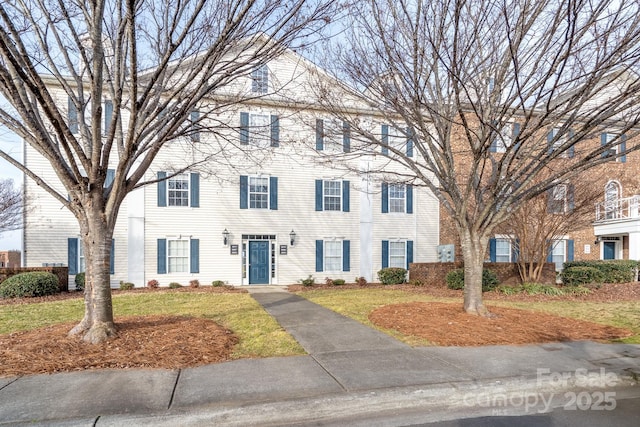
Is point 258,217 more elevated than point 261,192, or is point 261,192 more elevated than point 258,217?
point 261,192

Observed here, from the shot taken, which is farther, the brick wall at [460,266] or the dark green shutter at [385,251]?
the dark green shutter at [385,251]

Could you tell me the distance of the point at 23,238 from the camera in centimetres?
1434

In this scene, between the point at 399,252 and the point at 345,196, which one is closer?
the point at 345,196

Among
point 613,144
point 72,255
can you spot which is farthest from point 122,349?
point 72,255

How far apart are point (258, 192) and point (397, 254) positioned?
267 inches

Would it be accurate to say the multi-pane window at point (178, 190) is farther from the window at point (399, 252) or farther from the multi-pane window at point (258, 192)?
the window at point (399, 252)

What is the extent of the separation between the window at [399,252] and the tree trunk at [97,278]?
523 inches

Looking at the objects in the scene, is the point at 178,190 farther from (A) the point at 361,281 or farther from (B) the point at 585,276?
(B) the point at 585,276

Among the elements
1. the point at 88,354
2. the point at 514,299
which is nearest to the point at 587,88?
the point at 514,299

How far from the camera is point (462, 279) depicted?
556 inches

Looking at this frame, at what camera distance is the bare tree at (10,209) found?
51.9 feet

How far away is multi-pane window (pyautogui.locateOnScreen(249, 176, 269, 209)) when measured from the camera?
653 inches

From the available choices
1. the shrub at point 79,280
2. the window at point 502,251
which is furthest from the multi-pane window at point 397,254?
the shrub at point 79,280

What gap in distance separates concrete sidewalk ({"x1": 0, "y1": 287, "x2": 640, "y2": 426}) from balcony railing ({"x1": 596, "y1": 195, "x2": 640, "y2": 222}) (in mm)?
14763
